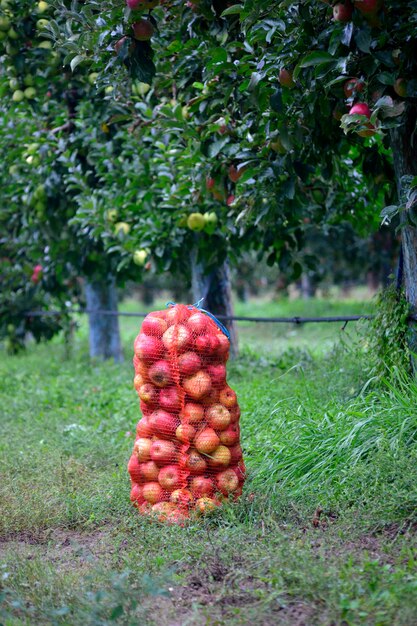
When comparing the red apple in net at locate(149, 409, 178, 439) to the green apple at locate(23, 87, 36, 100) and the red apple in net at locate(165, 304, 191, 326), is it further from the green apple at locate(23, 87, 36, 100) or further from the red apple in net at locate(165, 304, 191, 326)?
the green apple at locate(23, 87, 36, 100)

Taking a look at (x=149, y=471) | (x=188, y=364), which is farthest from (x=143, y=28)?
(x=149, y=471)

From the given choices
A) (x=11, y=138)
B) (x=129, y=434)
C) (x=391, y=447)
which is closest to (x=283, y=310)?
(x=11, y=138)

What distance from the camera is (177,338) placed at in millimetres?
3605

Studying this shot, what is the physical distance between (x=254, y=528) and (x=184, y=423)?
58 cm

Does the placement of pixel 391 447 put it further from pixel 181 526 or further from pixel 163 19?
pixel 163 19

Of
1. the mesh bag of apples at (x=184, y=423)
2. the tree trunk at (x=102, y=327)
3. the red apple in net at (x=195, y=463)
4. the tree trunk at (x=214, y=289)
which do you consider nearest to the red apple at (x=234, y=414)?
the mesh bag of apples at (x=184, y=423)

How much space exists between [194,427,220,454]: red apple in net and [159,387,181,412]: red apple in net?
0.17 m

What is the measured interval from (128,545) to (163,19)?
3189 millimetres

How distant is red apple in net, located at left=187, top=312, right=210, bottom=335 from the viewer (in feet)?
11.9

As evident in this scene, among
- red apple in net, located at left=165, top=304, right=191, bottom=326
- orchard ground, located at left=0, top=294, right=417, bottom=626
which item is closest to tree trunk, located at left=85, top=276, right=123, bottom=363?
orchard ground, located at left=0, top=294, right=417, bottom=626

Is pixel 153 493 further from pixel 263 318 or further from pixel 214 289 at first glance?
pixel 214 289

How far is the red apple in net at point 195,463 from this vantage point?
11.6ft

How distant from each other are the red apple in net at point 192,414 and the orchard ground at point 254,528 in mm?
411

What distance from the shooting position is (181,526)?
3.37 metres
